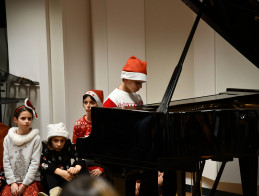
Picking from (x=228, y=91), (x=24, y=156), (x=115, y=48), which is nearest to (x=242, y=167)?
(x=228, y=91)

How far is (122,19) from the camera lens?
4832mm

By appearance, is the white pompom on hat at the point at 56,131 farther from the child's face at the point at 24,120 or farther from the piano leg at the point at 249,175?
the piano leg at the point at 249,175

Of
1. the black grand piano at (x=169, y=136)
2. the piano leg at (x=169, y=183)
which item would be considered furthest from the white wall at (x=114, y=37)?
the black grand piano at (x=169, y=136)

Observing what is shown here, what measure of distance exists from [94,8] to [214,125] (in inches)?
126

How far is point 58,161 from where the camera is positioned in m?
3.35

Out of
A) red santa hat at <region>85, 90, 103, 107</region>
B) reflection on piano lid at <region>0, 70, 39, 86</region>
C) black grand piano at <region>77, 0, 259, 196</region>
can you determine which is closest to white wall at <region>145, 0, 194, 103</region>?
red santa hat at <region>85, 90, 103, 107</region>

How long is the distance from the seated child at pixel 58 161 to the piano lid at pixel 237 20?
5.40ft

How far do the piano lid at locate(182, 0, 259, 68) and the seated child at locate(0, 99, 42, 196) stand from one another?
1816mm

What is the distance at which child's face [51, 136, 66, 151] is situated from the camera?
335 centimetres

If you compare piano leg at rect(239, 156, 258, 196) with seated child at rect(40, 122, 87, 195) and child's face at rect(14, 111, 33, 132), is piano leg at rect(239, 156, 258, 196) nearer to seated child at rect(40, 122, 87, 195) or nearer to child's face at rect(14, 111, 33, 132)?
seated child at rect(40, 122, 87, 195)

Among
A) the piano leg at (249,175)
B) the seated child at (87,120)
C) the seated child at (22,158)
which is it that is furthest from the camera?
the seated child at (87,120)

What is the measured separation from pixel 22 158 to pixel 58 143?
14.0 inches

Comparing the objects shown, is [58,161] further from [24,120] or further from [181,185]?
[181,185]

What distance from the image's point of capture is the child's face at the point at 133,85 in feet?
10.4
